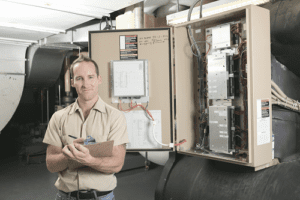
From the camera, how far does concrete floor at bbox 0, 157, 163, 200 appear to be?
3693mm

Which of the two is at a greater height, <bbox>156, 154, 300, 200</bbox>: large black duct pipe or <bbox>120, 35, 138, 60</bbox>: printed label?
<bbox>120, 35, 138, 60</bbox>: printed label

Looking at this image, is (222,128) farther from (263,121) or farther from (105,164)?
(105,164)

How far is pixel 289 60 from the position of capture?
84.4 inches

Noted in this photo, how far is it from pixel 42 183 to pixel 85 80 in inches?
133

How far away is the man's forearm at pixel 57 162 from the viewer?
140cm

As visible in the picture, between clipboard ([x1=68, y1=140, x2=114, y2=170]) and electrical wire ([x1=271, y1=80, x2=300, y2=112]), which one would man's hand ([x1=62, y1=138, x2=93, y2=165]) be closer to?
clipboard ([x1=68, y1=140, x2=114, y2=170])

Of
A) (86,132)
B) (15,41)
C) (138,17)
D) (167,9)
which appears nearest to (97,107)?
(86,132)

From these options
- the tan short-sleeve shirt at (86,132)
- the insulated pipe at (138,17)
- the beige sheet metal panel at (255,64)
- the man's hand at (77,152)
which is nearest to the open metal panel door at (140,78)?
the beige sheet metal panel at (255,64)

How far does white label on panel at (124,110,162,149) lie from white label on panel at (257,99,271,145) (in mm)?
826

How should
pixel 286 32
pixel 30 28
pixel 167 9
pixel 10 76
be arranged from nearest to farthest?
1. pixel 286 32
2. pixel 167 9
3. pixel 30 28
4. pixel 10 76

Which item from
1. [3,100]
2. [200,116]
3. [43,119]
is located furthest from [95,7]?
[43,119]

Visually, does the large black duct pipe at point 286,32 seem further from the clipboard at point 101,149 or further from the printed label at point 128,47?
the clipboard at point 101,149

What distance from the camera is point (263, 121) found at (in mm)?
1901

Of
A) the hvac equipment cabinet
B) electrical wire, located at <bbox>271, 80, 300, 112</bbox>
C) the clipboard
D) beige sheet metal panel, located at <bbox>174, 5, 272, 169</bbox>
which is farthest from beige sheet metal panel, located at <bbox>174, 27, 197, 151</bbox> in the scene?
the clipboard
